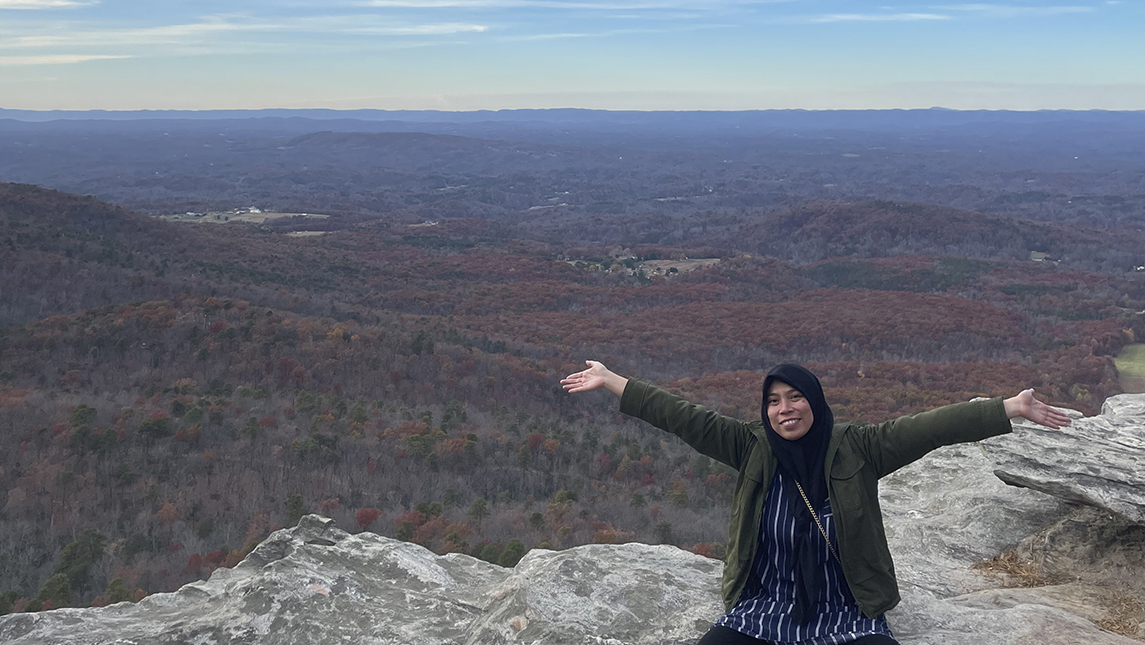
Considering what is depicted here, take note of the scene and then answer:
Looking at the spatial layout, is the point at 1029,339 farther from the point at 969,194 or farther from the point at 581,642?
the point at 969,194

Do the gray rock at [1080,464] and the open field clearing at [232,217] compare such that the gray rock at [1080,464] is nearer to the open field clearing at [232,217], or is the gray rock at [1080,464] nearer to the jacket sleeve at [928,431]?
the jacket sleeve at [928,431]

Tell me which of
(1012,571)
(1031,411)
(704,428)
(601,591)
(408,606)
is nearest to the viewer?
(1031,411)

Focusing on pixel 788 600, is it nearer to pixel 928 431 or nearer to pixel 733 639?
pixel 733 639

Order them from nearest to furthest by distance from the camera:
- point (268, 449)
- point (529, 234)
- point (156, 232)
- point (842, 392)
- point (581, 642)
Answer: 1. point (581, 642)
2. point (268, 449)
3. point (842, 392)
4. point (156, 232)
5. point (529, 234)

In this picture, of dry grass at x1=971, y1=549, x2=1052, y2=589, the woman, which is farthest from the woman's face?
dry grass at x1=971, y1=549, x2=1052, y2=589

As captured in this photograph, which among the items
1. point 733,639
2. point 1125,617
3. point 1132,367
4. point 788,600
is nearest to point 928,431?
point 788,600

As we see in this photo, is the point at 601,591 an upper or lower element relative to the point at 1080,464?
lower

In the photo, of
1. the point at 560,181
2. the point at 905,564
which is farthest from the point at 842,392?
the point at 560,181
